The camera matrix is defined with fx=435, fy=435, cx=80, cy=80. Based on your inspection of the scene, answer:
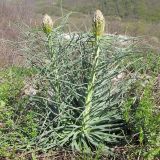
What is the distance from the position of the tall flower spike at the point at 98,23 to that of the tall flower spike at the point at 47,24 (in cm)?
34

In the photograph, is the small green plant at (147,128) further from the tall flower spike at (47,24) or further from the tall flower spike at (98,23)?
the tall flower spike at (47,24)

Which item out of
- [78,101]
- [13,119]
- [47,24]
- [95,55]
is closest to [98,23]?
[95,55]

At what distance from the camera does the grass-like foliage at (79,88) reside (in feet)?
10.9

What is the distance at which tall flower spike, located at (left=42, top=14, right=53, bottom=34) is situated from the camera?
316 cm

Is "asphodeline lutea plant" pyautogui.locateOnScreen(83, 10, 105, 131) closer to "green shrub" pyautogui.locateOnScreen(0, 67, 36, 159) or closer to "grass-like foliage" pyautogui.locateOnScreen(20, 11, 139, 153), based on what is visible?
"grass-like foliage" pyautogui.locateOnScreen(20, 11, 139, 153)

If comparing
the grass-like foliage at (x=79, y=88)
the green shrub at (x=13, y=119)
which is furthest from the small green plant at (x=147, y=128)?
the green shrub at (x=13, y=119)

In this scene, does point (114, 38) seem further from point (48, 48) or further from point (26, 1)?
point (26, 1)

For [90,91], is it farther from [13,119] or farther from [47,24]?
[13,119]

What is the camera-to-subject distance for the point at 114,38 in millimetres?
3314

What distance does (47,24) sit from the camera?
3199 millimetres

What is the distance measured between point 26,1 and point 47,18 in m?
18.0

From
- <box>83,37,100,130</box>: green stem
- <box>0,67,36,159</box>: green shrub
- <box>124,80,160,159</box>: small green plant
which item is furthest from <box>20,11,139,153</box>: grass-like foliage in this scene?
<box>124,80,160,159</box>: small green plant

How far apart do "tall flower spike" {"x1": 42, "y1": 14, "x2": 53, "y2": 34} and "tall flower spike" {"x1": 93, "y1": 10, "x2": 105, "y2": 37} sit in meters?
0.34

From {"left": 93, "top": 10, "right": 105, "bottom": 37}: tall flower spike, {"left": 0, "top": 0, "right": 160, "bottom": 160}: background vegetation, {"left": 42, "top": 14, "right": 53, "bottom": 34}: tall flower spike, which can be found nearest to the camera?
{"left": 93, "top": 10, "right": 105, "bottom": 37}: tall flower spike
